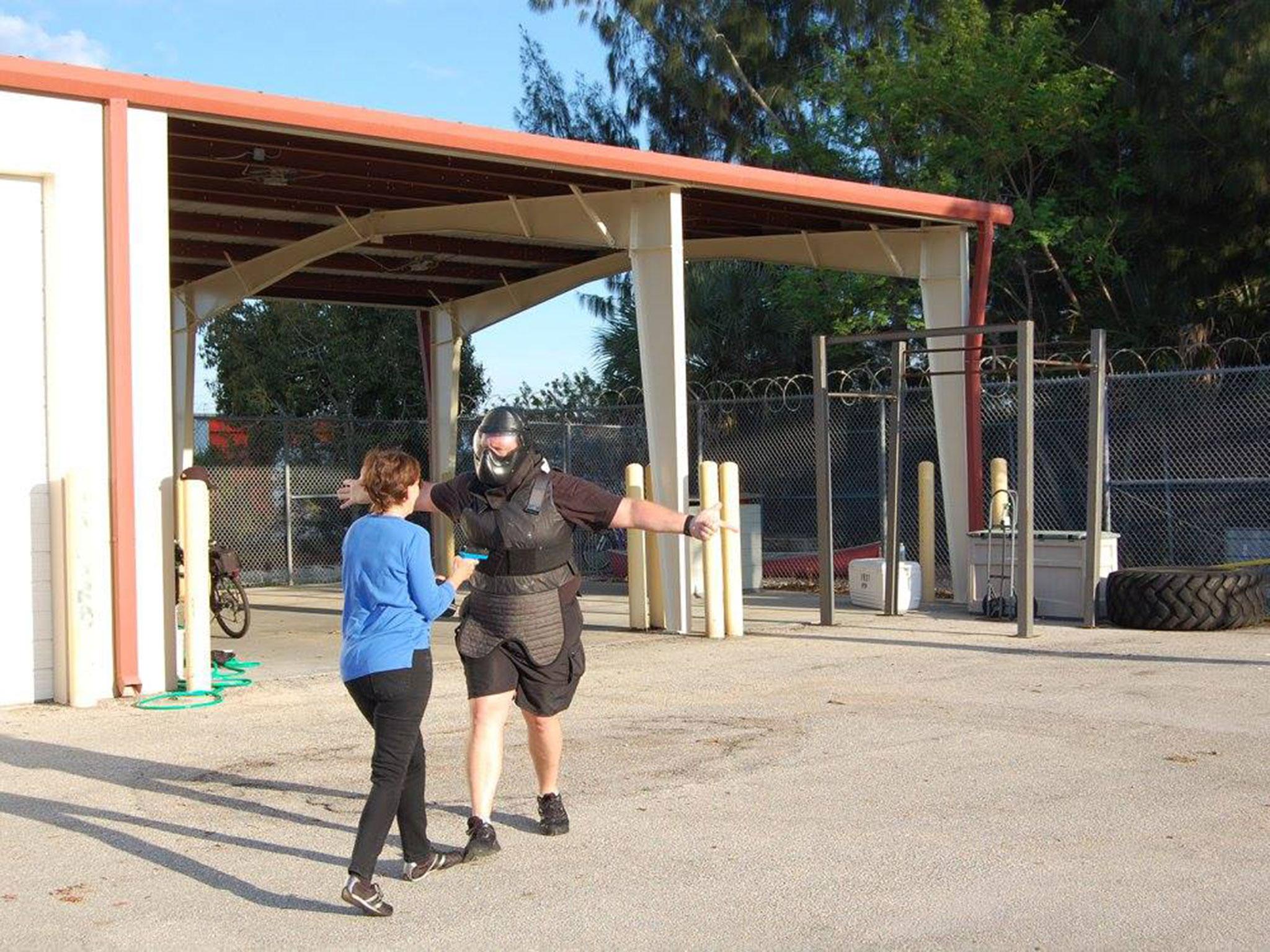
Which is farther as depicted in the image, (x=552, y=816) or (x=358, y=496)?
(x=552, y=816)

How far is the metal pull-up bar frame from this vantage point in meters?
13.3

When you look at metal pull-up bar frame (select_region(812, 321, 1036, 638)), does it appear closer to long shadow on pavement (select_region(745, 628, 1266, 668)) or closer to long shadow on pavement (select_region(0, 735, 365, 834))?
long shadow on pavement (select_region(745, 628, 1266, 668))

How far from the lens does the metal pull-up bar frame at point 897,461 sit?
13.3 meters

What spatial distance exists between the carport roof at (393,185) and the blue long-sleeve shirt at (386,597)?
6.14m

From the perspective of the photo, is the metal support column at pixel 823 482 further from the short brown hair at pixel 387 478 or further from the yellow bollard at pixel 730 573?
the short brown hair at pixel 387 478

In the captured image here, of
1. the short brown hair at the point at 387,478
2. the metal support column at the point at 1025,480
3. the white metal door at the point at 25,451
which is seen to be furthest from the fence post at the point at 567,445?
the short brown hair at the point at 387,478

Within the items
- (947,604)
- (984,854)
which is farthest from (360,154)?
(984,854)

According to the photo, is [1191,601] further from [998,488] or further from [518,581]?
[518,581]

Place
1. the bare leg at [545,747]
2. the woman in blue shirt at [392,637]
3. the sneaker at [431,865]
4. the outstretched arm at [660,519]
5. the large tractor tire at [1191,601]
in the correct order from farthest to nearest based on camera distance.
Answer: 1. the large tractor tire at [1191,601]
2. the bare leg at [545,747]
3. the outstretched arm at [660,519]
4. the sneaker at [431,865]
5. the woman in blue shirt at [392,637]

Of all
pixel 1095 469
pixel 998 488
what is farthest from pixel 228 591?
pixel 1095 469

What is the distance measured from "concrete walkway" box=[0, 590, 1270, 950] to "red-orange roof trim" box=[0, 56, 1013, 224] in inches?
168

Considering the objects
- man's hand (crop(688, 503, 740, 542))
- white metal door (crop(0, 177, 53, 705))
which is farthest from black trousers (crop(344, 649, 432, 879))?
white metal door (crop(0, 177, 53, 705))

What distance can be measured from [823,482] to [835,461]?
974 cm

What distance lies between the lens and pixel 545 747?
6.54 metres
